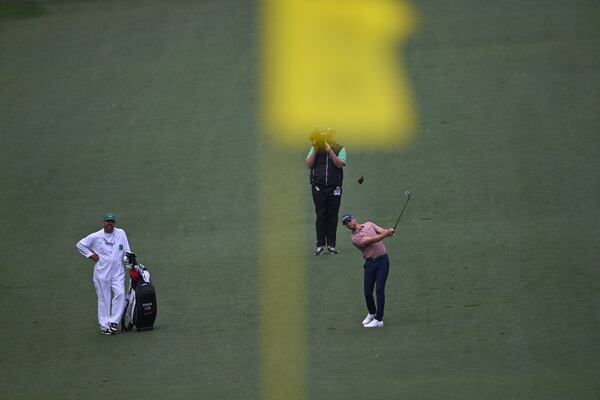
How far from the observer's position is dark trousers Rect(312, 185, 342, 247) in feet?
56.7

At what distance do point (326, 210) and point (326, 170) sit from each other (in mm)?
638

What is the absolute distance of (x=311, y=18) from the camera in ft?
92.4

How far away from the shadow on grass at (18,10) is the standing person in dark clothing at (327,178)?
16.7m

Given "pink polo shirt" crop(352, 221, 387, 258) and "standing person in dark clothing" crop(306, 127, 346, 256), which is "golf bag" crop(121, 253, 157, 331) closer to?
Answer: "pink polo shirt" crop(352, 221, 387, 258)

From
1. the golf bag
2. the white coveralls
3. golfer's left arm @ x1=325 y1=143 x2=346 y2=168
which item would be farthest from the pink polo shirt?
the white coveralls

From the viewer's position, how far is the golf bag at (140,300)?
14.8 m

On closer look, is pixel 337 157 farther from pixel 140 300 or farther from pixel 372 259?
pixel 140 300

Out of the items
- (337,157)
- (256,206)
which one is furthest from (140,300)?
(256,206)

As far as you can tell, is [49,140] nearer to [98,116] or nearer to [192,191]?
[98,116]

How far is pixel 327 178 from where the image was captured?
17188mm

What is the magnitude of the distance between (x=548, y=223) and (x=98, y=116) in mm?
10851

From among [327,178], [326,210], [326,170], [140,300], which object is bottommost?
[140,300]

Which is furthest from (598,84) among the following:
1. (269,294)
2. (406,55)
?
(269,294)

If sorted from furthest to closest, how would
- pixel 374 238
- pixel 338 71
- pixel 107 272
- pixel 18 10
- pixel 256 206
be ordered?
pixel 18 10 → pixel 338 71 → pixel 256 206 → pixel 107 272 → pixel 374 238
